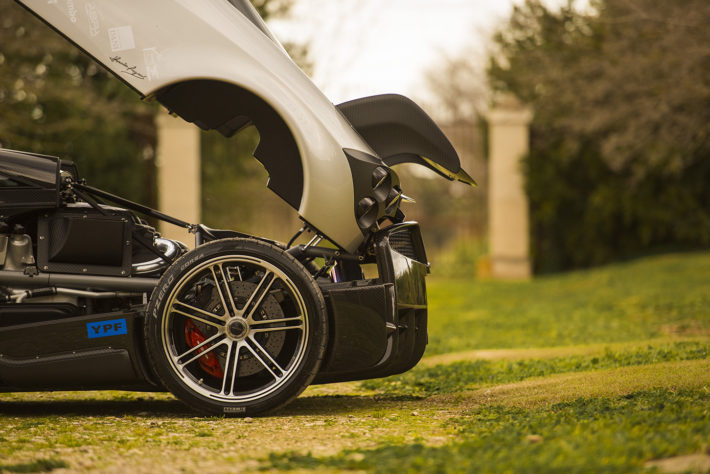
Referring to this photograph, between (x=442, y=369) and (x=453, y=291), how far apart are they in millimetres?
9571

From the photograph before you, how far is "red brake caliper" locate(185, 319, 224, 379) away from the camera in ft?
16.1

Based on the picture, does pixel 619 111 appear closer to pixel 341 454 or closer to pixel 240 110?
pixel 240 110

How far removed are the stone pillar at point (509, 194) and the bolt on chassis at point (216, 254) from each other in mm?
14392

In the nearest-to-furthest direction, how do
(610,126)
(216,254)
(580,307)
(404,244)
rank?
(216,254)
(404,244)
(580,307)
(610,126)

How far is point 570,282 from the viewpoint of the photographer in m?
16.1

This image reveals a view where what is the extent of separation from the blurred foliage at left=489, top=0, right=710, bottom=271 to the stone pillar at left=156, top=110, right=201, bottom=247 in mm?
6421

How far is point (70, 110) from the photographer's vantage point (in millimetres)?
14352

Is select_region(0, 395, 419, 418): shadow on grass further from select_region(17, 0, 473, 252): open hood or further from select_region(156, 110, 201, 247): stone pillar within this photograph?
select_region(156, 110, 201, 247): stone pillar

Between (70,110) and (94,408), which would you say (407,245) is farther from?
(70,110)

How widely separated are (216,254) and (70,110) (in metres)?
10.6

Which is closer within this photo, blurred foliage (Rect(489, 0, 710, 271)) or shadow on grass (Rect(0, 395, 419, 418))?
shadow on grass (Rect(0, 395, 419, 418))

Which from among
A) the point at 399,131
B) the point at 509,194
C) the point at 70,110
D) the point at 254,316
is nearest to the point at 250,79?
the point at 399,131

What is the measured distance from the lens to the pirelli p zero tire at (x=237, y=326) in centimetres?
472

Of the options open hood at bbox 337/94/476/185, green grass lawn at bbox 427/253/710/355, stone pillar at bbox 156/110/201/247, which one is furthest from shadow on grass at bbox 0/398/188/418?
stone pillar at bbox 156/110/201/247
